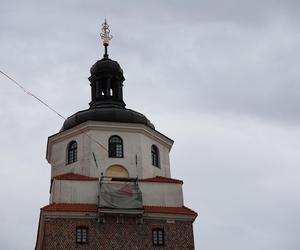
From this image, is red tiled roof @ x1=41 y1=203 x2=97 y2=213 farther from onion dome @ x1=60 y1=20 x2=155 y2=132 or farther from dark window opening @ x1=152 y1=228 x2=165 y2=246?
onion dome @ x1=60 y1=20 x2=155 y2=132

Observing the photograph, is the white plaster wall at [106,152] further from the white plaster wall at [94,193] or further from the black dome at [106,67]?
the black dome at [106,67]

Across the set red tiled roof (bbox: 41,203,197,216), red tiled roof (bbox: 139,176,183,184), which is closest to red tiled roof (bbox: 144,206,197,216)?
red tiled roof (bbox: 41,203,197,216)

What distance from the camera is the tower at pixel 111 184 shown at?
37719mm

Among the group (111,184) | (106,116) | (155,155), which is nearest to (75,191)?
(111,184)

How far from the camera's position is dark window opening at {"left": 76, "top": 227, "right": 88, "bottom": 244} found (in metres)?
37.3

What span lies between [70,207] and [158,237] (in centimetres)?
441

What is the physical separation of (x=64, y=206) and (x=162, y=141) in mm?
7096

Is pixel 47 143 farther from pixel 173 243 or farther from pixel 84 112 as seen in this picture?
pixel 173 243

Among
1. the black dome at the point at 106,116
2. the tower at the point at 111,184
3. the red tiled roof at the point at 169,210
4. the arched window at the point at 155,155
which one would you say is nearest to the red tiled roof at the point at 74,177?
the tower at the point at 111,184

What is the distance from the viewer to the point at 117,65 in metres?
44.9

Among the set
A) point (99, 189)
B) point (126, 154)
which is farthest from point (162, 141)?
point (99, 189)

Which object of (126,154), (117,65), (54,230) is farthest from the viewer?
(117,65)

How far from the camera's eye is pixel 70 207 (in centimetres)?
3822

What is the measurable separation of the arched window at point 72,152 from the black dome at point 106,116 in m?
0.97
